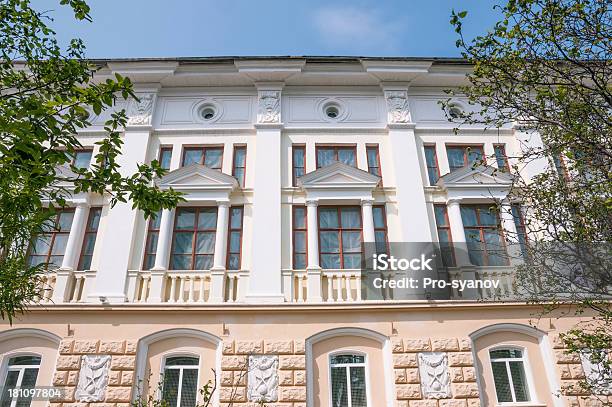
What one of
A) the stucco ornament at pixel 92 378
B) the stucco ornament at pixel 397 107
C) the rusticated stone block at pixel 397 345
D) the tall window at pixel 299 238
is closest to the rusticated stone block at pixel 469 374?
the rusticated stone block at pixel 397 345

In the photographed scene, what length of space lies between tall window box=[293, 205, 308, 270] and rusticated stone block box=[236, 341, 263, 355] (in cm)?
235

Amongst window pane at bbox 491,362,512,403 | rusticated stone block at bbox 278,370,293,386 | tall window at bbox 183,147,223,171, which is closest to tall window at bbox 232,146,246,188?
tall window at bbox 183,147,223,171

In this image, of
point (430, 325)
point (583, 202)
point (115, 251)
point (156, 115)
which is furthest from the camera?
point (156, 115)

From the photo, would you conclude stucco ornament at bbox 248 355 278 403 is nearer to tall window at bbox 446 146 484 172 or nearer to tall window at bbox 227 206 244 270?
tall window at bbox 227 206 244 270

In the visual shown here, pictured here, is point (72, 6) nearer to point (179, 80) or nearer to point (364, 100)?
point (179, 80)

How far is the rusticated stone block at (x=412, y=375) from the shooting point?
35.4 feet

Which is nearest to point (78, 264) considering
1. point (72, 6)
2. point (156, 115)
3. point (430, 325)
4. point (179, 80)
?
point (156, 115)

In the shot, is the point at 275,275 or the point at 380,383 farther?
the point at 275,275

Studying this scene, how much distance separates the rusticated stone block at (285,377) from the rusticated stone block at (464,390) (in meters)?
3.80

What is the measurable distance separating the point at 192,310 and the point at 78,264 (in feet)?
12.4

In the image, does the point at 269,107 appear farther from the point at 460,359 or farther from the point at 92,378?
the point at 460,359

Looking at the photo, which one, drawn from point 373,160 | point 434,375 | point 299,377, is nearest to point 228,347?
point 299,377

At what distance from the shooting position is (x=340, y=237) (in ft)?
42.8

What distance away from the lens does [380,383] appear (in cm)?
1105
